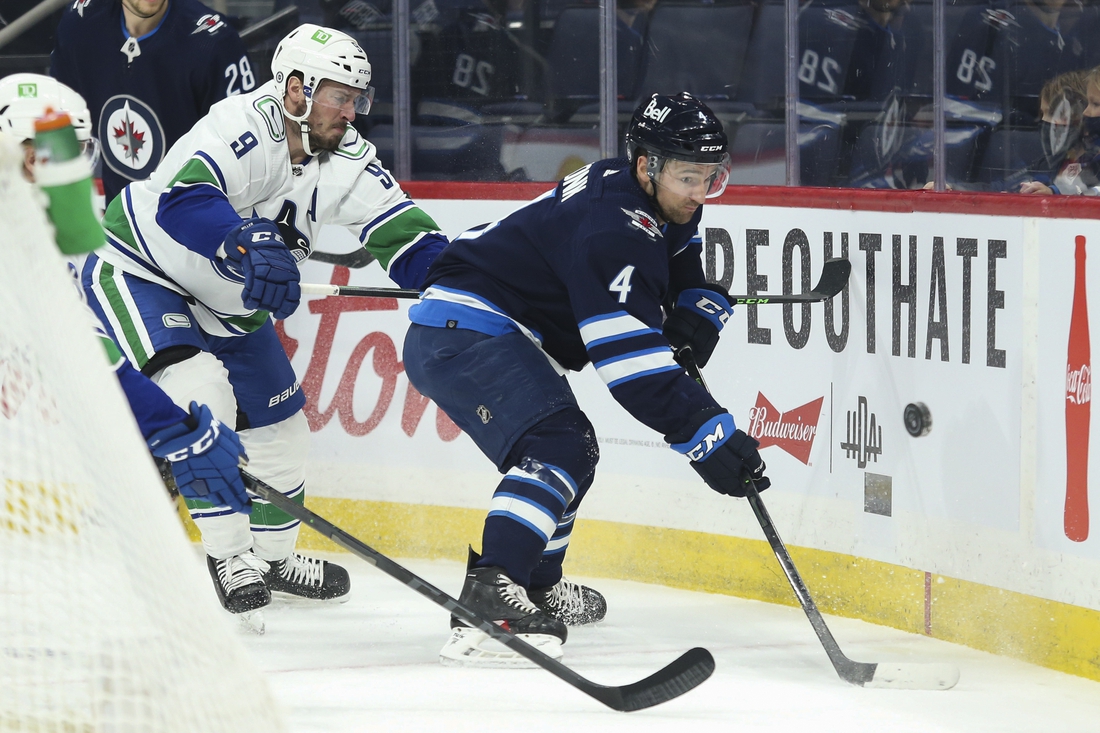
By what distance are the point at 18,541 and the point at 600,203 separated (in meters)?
1.36

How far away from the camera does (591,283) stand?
2.75 meters

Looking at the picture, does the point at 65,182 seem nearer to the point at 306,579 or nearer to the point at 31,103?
the point at 31,103

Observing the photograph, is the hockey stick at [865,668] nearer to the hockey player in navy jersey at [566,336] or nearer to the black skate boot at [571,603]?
the hockey player in navy jersey at [566,336]

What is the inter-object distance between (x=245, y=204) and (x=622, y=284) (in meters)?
1.04

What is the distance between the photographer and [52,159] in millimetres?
1709

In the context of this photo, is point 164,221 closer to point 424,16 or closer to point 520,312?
point 520,312

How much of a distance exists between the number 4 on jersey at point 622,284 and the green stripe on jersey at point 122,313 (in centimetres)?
115

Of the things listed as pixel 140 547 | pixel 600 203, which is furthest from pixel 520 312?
pixel 140 547

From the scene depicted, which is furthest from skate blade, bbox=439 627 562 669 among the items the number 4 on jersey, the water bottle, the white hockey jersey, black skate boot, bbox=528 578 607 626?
the water bottle

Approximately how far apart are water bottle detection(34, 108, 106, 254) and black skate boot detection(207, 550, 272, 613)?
167 centimetres

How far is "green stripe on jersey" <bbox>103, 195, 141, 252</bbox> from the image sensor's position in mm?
3324

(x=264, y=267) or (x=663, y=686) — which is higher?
(x=264, y=267)

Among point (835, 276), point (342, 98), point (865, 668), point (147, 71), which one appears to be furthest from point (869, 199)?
point (147, 71)

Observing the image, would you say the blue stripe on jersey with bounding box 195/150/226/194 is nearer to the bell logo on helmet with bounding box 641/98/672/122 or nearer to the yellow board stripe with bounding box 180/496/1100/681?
the bell logo on helmet with bounding box 641/98/672/122
